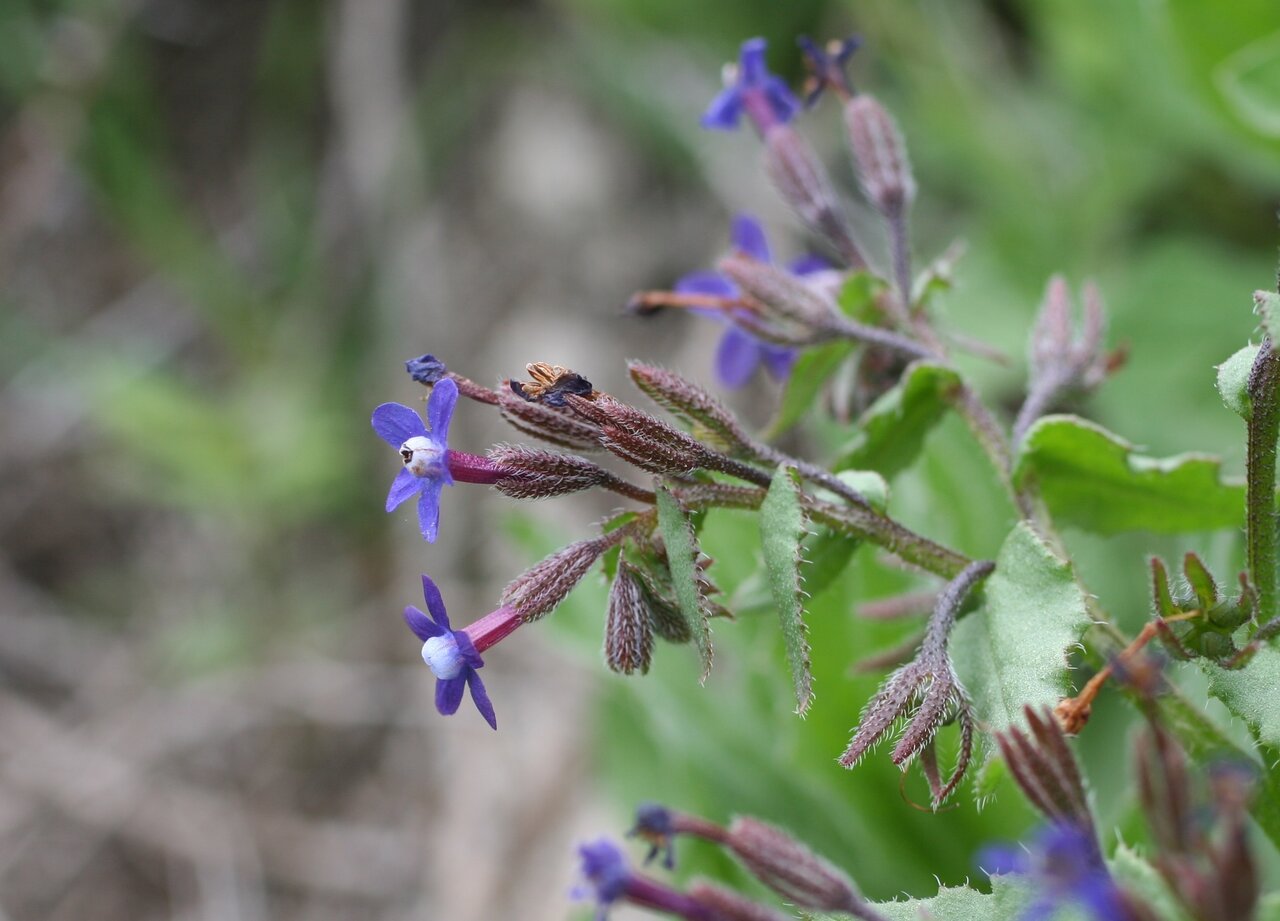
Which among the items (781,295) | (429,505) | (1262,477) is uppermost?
(781,295)

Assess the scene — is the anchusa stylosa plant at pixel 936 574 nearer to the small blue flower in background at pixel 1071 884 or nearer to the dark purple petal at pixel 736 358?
the small blue flower in background at pixel 1071 884

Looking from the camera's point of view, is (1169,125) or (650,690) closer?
(650,690)

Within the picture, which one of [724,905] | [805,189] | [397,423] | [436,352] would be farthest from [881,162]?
[436,352]

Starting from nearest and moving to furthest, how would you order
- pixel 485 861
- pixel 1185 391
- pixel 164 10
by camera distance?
1. pixel 1185 391
2. pixel 485 861
3. pixel 164 10

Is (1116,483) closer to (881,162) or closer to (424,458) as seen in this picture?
(881,162)

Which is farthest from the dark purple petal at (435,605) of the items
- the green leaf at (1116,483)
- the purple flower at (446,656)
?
the green leaf at (1116,483)

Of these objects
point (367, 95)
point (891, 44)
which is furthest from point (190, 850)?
point (891, 44)

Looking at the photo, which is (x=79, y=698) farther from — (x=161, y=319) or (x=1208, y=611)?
(x=1208, y=611)

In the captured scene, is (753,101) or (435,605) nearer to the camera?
(435,605)
